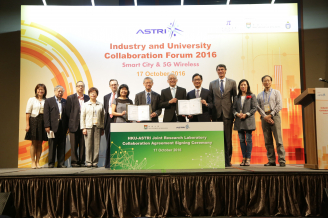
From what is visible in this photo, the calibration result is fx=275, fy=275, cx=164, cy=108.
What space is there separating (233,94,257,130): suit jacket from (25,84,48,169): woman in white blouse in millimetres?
3652

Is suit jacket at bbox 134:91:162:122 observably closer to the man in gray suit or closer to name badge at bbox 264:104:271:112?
the man in gray suit

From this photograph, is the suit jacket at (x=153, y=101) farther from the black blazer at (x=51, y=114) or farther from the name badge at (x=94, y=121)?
the black blazer at (x=51, y=114)

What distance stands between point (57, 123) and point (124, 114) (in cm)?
137

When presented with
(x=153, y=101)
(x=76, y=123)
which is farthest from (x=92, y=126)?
(x=153, y=101)

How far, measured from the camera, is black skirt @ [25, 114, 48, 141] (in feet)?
16.6

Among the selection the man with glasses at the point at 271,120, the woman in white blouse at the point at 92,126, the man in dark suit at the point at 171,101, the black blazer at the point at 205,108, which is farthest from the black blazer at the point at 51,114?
the man with glasses at the point at 271,120

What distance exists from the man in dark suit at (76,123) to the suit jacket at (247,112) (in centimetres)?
296

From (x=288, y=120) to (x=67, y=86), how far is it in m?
4.88

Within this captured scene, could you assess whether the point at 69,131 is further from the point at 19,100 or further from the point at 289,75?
the point at 289,75

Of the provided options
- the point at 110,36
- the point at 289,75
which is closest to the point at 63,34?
the point at 110,36

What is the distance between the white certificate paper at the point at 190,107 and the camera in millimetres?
4578

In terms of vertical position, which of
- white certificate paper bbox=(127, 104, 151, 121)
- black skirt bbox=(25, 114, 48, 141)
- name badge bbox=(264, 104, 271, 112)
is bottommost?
black skirt bbox=(25, 114, 48, 141)

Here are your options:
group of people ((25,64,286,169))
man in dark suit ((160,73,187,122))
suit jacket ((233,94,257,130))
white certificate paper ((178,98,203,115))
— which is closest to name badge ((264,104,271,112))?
group of people ((25,64,286,169))

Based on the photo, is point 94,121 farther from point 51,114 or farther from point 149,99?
point 149,99
